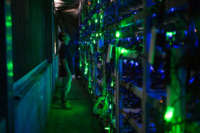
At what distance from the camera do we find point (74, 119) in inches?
175

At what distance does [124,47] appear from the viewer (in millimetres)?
2434

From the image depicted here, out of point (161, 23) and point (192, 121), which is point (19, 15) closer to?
point (161, 23)

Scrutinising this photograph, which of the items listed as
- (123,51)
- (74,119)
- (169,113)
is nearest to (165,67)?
(169,113)

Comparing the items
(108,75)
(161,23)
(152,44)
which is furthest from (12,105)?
(108,75)

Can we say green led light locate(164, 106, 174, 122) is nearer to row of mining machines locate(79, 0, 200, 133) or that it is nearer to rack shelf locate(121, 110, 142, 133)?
row of mining machines locate(79, 0, 200, 133)

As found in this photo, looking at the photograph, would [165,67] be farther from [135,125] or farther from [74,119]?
[74,119]

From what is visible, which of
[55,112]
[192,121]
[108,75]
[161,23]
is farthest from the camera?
[55,112]

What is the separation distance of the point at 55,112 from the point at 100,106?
109 centimetres

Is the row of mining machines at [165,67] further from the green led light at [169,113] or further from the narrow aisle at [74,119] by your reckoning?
the narrow aisle at [74,119]

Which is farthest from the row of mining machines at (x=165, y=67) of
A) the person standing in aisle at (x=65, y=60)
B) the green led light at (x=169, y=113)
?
the person standing in aisle at (x=65, y=60)

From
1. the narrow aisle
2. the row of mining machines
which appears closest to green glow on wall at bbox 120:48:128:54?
the row of mining machines

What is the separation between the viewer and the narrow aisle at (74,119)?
3.92 metres

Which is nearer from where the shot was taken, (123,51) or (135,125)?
(135,125)

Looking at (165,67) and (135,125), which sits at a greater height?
(165,67)
